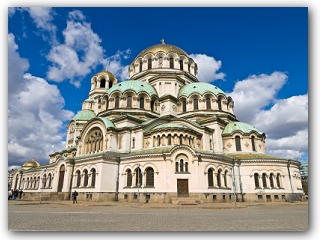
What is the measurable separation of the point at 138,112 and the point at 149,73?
34.9ft

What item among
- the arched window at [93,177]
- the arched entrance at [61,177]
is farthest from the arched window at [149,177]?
the arched entrance at [61,177]

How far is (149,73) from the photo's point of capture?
4100 centimetres

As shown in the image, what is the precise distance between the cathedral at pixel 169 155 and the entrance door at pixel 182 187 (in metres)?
0.10

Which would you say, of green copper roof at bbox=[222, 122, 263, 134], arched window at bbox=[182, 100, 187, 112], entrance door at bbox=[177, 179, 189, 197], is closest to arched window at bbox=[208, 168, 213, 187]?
entrance door at bbox=[177, 179, 189, 197]

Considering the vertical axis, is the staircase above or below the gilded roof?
below

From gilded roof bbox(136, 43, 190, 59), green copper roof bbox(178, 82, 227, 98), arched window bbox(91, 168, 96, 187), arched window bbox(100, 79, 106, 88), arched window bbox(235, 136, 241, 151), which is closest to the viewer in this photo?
arched window bbox(91, 168, 96, 187)

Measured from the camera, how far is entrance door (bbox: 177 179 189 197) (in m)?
23.4

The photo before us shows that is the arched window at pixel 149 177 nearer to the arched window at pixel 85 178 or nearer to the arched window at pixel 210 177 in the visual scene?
the arched window at pixel 210 177

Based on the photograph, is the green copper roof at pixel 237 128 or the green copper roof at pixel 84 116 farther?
the green copper roof at pixel 84 116

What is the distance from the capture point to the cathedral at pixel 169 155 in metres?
24.4

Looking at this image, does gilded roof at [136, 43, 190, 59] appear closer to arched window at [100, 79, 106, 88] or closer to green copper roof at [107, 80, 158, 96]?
green copper roof at [107, 80, 158, 96]

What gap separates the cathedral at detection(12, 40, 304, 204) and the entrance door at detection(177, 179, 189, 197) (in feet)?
0.33

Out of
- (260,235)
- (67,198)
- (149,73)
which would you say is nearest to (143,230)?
(260,235)

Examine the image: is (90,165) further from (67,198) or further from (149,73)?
(149,73)
